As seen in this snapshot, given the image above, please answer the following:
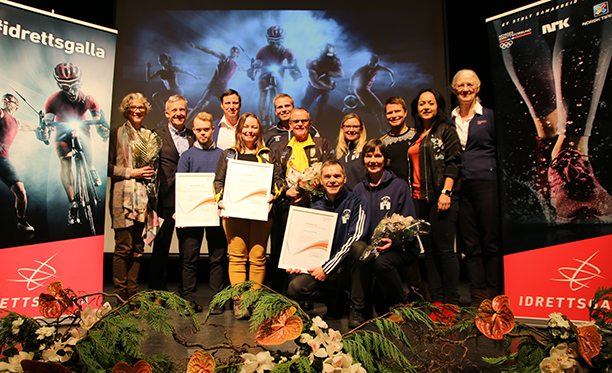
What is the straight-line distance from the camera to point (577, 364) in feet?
3.12

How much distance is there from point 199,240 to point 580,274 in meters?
3.15

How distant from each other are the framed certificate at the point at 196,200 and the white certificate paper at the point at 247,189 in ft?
0.80

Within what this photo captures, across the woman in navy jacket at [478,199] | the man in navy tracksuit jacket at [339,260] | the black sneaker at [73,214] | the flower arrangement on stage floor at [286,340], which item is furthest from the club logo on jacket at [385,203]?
the black sneaker at [73,214]

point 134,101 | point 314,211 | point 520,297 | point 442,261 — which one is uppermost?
point 134,101

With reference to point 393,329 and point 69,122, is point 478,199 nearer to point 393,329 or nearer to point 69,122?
point 393,329

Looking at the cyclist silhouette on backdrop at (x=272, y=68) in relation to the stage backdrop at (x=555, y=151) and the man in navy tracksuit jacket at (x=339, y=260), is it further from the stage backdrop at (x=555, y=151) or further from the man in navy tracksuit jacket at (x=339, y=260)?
the stage backdrop at (x=555, y=151)

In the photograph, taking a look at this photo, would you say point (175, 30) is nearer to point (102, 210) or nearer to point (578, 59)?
point (102, 210)

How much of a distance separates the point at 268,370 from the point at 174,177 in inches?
125

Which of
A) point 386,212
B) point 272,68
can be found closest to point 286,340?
point 386,212

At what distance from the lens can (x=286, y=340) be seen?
35.5 inches

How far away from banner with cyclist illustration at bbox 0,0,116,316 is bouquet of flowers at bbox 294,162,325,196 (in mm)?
1719

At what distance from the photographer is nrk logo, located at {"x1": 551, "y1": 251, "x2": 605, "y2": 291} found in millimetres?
2811

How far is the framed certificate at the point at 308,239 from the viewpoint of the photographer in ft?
9.92

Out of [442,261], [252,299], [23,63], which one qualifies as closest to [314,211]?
[442,261]
